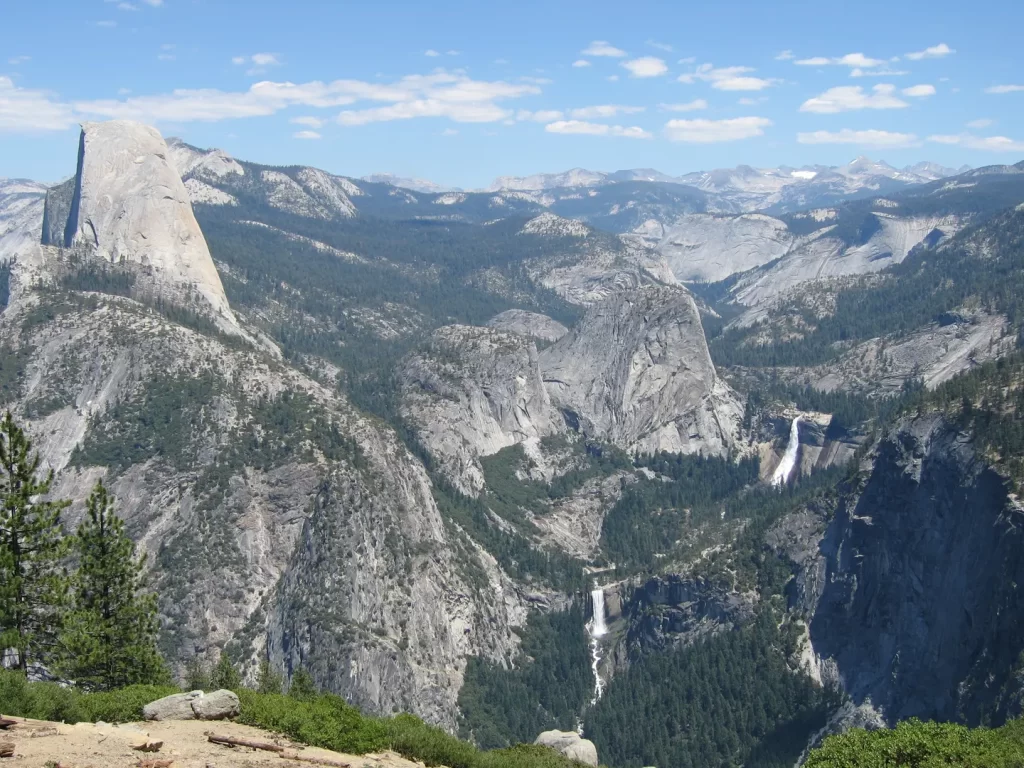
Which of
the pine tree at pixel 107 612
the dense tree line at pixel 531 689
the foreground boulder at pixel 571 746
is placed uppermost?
the pine tree at pixel 107 612

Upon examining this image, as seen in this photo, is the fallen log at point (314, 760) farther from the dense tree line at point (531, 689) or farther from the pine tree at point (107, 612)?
the dense tree line at point (531, 689)

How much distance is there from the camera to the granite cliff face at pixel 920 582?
90562 millimetres

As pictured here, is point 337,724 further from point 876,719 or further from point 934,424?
point 934,424

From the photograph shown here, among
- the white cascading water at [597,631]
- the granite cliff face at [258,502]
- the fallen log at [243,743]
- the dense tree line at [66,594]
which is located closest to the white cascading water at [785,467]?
the white cascading water at [597,631]

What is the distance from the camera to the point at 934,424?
113 m

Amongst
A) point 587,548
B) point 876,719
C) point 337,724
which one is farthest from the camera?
point 587,548

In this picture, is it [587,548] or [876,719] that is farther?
[587,548]

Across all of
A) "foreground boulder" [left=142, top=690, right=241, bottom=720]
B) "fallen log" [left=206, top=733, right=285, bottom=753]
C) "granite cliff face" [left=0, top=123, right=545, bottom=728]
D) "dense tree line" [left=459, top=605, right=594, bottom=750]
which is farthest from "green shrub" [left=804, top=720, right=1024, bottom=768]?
"granite cliff face" [left=0, top=123, right=545, bottom=728]

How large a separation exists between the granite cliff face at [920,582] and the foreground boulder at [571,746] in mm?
40702

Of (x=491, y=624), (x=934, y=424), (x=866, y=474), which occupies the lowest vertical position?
(x=491, y=624)

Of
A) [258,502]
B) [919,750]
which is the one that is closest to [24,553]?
[919,750]

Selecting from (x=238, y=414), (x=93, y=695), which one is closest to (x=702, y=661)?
(x=238, y=414)

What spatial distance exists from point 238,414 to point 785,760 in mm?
74393

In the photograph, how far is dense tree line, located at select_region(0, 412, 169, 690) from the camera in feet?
161
